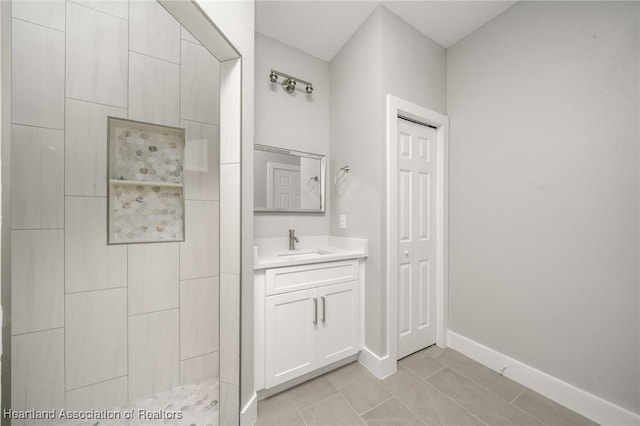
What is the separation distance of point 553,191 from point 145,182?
103 inches

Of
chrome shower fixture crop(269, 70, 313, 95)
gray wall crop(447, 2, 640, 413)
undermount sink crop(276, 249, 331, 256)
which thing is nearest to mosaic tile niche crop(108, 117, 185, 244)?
undermount sink crop(276, 249, 331, 256)

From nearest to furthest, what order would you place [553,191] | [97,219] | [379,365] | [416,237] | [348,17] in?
[97,219], [553,191], [379,365], [348,17], [416,237]

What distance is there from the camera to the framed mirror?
1871 mm

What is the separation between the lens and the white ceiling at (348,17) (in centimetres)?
164

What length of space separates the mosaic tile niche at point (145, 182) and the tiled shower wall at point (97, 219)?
51mm

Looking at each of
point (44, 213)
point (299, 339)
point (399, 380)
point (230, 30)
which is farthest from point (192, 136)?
point (399, 380)

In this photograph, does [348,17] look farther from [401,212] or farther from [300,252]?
[300,252]

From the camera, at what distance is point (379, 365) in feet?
5.22

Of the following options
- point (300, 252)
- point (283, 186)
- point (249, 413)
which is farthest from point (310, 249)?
point (249, 413)

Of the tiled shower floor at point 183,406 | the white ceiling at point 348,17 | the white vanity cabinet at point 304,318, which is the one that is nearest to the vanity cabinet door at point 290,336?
the white vanity cabinet at point 304,318

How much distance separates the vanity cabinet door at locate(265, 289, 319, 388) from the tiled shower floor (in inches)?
15.7

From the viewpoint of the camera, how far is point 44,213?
47.2 inches

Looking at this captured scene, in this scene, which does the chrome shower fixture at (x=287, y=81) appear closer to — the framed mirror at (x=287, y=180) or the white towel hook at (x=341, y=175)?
the framed mirror at (x=287, y=180)

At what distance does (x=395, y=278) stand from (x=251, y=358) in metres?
1.11
